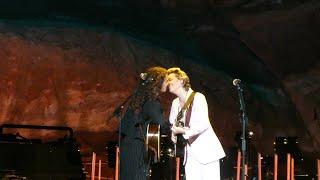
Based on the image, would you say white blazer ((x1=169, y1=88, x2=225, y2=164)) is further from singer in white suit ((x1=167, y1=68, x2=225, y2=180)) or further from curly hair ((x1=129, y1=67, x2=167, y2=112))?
curly hair ((x1=129, y1=67, x2=167, y2=112))

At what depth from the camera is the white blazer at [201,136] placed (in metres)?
5.90

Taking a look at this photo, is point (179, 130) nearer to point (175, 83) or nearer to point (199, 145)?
point (199, 145)

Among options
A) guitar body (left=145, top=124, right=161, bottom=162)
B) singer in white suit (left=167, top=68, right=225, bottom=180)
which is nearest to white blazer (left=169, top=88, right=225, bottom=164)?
A: singer in white suit (left=167, top=68, right=225, bottom=180)

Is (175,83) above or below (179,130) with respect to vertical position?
above

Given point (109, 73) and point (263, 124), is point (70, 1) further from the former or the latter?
point (263, 124)

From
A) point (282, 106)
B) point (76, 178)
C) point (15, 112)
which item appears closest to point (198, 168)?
point (76, 178)

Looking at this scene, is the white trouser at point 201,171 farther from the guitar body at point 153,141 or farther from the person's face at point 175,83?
the guitar body at point 153,141

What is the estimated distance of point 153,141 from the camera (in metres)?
7.28

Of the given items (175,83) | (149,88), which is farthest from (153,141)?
(175,83)

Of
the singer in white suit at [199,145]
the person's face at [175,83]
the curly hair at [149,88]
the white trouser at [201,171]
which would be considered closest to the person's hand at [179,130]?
the singer in white suit at [199,145]

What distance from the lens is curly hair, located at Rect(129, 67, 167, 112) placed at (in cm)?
778

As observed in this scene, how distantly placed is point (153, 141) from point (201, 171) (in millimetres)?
1398

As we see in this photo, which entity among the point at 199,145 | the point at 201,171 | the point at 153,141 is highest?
the point at 153,141

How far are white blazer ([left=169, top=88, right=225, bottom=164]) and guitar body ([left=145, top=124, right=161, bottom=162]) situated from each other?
1272 millimetres
